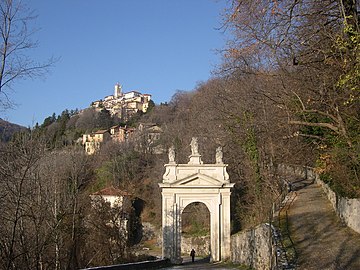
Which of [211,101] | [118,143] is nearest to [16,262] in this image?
[211,101]

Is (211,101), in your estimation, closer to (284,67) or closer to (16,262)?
(284,67)

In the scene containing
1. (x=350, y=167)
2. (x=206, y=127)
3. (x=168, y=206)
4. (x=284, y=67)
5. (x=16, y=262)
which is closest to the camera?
(x=16, y=262)

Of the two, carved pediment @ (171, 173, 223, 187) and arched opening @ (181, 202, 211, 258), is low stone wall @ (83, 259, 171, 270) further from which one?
arched opening @ (181, 202, 211, 258)

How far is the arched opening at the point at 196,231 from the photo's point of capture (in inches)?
1374

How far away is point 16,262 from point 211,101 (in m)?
34.6

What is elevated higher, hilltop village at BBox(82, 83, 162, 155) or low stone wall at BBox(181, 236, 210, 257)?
hilltop village at BBox(82, 83, 162, 155)

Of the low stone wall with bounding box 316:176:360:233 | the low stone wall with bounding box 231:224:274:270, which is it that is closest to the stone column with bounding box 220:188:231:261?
the low stone wall with bounding box 231:224:274:270

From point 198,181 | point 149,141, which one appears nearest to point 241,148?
point 198,181

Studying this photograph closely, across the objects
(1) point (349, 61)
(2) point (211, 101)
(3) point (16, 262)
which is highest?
(2) point (211, 101)

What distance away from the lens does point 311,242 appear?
14.8 m

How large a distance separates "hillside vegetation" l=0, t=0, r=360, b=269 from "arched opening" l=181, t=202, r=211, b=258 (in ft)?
12.2

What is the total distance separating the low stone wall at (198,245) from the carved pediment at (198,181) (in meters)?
9.04

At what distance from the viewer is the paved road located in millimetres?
12109

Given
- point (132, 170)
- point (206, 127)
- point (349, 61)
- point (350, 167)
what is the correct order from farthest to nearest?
1. point (132, 170)
2. point (206, 127)
3. point (350, 167)
4. point (349, 61)
